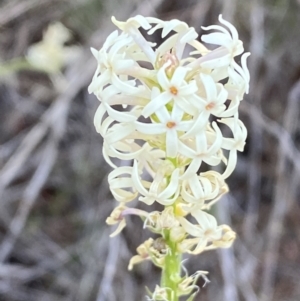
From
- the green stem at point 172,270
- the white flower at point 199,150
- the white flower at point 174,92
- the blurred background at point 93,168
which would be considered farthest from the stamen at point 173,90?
the blurred background at point 93,168

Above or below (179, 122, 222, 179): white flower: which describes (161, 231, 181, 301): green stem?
below

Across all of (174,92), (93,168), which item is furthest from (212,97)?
(93,168)

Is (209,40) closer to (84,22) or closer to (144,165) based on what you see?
(144,165)

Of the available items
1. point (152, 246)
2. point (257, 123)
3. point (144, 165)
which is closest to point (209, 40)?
point (144, 165)

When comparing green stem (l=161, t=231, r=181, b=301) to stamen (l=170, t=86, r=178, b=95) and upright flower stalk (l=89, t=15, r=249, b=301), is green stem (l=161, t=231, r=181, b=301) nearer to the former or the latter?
upright flower stalk (l=89, t=15, r=249, b=301)

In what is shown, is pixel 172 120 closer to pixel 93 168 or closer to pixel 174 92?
pixel 174 92

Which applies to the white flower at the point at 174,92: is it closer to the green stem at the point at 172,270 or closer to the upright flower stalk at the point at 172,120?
the upright flower stalk at the point at 172,120

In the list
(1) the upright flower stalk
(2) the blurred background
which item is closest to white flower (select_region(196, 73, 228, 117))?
(1) the upright flower stalk
